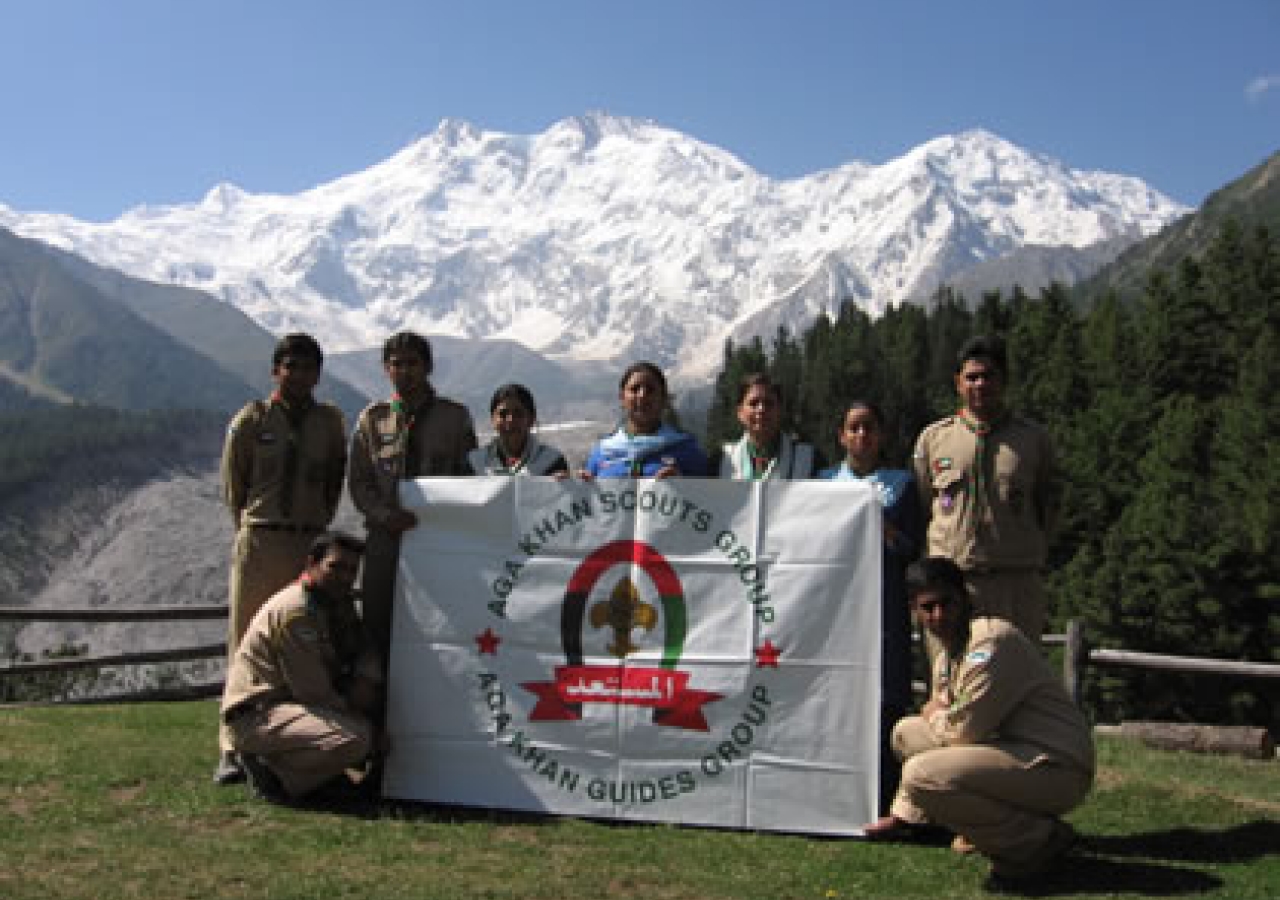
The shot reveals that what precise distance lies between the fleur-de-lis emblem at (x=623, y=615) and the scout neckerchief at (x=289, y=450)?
2.18 metres

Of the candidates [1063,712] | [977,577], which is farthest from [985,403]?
[1063,712]

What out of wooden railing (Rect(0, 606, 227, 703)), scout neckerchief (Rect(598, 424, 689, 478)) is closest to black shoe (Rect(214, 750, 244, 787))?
scout neckerchief (Rect(598, 424, 689, 478))

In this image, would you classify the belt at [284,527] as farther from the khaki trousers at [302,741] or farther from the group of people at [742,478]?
the khaki trousers at [302,741]

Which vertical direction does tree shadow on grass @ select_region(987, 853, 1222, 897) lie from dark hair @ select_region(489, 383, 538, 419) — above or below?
below

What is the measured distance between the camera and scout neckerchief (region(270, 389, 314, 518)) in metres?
7.70

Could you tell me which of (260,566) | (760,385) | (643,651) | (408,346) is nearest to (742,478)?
(760,385)

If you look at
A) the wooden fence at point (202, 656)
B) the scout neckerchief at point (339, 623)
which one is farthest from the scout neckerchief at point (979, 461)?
the wooden fence at point (202, 656)

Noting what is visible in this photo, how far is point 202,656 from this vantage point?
49.6ft

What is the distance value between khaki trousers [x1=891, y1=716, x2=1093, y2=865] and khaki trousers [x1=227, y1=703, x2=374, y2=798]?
326 centimetres

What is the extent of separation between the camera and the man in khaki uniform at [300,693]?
6910 mm

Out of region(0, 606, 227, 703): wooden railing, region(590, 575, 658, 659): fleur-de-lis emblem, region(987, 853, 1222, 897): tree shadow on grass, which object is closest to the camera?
region(987, 853, 1222, 897): tree shadow on grass

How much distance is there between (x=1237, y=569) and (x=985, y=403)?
45024 mm

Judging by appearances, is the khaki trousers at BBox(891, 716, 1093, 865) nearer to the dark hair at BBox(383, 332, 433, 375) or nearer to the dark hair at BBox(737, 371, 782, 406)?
the dark hair at BBox(737, 371, 782, 406)

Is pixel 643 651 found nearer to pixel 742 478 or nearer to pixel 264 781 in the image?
pixel 742 478
